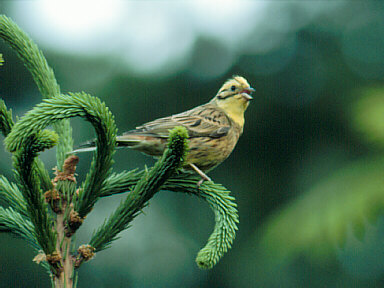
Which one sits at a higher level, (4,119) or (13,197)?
(4,119)

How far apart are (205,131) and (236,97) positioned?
53 cm

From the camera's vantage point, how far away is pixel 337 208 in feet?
17.4

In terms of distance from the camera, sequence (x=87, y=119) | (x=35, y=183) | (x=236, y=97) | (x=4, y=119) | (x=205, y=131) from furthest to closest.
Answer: (x=236, y=97), (x=205, y=131), (x=4, y=119), (x=87, y=119), (x=35, y=183)

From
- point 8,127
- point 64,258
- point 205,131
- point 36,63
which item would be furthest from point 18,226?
point 205,131

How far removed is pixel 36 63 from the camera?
6.34 ft

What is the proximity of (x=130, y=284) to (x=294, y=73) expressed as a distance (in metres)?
5.07

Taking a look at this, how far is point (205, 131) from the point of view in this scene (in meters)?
2.85

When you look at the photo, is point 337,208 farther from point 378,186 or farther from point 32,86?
point 32,86

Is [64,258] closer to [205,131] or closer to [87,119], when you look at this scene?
[87,119]

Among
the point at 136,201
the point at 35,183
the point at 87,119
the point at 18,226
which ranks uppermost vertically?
the point at 87,119

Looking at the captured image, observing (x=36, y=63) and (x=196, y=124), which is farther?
(x=196, y=124)

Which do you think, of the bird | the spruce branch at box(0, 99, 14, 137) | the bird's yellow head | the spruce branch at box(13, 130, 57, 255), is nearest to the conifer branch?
the spruce branch at box(13, 130, 57, 255)

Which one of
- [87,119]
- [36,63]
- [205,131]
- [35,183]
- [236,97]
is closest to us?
[35,183]

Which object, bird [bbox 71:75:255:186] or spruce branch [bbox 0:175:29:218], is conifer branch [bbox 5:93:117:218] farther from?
bird [bbox 71:75:255:186]
